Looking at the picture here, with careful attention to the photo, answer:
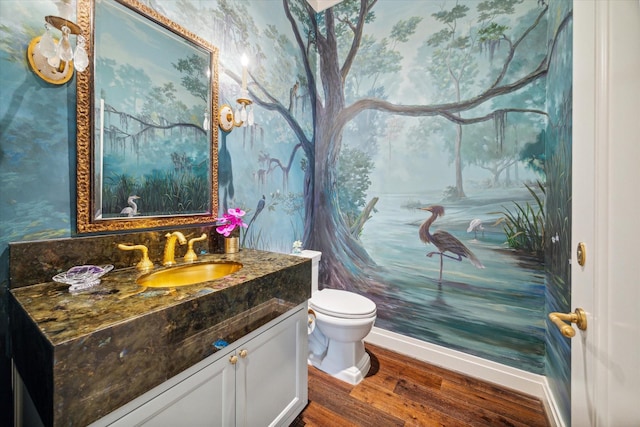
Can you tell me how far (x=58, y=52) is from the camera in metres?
0.79

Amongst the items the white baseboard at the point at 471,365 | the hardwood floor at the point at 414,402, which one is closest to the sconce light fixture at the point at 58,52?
the hardwood floor at the point at 414,402

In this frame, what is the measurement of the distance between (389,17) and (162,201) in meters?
2.17

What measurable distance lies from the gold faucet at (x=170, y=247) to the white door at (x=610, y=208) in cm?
147

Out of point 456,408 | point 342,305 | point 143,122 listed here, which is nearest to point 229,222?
point 143,122

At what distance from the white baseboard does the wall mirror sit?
5.73ft

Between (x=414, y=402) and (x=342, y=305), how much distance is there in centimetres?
70

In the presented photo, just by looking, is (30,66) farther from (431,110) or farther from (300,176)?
(431,110)

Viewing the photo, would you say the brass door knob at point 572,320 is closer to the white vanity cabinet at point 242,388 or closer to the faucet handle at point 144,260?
the white vanity cabinet at point 242,388

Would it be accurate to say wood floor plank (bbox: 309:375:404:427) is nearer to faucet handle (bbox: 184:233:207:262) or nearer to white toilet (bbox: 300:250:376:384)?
white toilet (bbox: 300:250:376:384)

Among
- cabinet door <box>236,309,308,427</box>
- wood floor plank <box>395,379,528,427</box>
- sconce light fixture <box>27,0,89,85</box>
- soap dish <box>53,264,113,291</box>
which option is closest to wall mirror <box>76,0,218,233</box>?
sconce light fixture <box>27,0,89,85</box>

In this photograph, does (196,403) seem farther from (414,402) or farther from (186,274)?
(414,402)

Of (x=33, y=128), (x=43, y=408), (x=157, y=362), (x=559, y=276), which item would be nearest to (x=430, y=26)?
(x=559, y=276)

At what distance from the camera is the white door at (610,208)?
1.64ft

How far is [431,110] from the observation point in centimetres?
178
